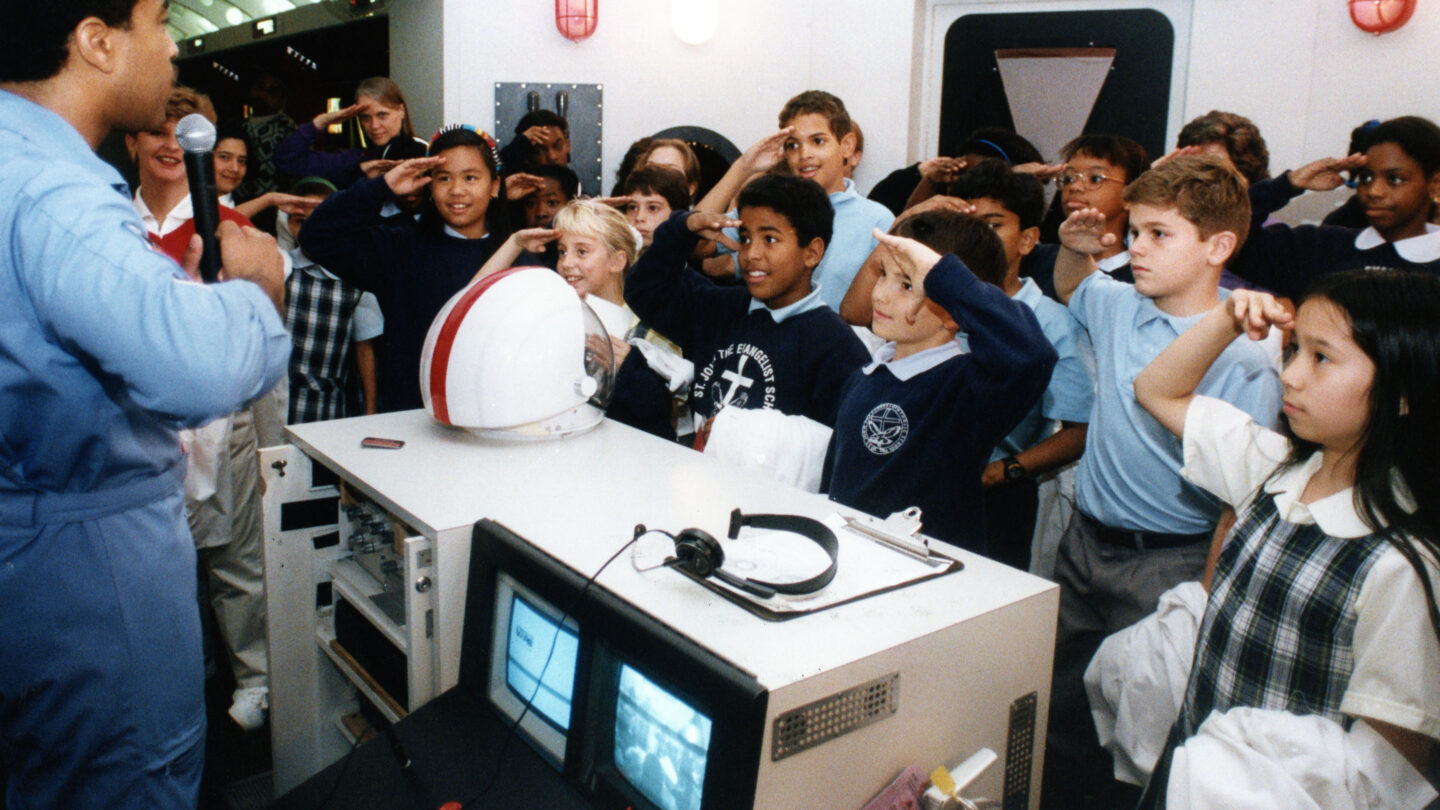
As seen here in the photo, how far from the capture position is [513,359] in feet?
5.75

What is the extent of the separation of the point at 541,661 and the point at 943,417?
3.23 feet

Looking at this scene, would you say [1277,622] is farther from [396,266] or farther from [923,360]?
[396,266]

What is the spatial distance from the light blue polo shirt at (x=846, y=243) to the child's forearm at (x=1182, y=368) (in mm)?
1230

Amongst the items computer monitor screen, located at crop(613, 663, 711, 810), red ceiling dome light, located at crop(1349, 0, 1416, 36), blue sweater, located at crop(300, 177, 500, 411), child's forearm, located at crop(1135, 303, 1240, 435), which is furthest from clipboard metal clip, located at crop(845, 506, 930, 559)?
red ceiling dome light, located at crop(1349, 0, 1416, 36)

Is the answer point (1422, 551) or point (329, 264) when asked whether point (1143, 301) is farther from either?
point (329, 264)

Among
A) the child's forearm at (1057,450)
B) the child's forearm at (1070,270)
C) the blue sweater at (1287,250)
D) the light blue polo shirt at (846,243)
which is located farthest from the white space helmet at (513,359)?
the blue sweater at (1287,250)

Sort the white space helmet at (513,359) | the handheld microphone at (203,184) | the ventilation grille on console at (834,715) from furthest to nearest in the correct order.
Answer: the white space helmet at (513,359) < the handheld microphone at (203,184) < the ventilation grille on console at (834,715)

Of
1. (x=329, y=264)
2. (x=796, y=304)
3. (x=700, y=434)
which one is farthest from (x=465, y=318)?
(x=329, y=264)

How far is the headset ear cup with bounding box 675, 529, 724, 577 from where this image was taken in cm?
112

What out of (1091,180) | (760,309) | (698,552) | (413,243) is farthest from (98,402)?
(1091,180)

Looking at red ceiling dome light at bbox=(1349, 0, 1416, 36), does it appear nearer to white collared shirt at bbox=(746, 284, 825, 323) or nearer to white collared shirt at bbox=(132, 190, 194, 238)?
white collared shirt at bbox=(746, 284, 825, 323)

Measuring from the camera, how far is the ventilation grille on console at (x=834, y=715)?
93cm

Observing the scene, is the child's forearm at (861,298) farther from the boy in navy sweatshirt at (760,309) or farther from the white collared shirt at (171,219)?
the white collared shirt at (171,219)

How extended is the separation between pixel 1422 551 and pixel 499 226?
2528mm
